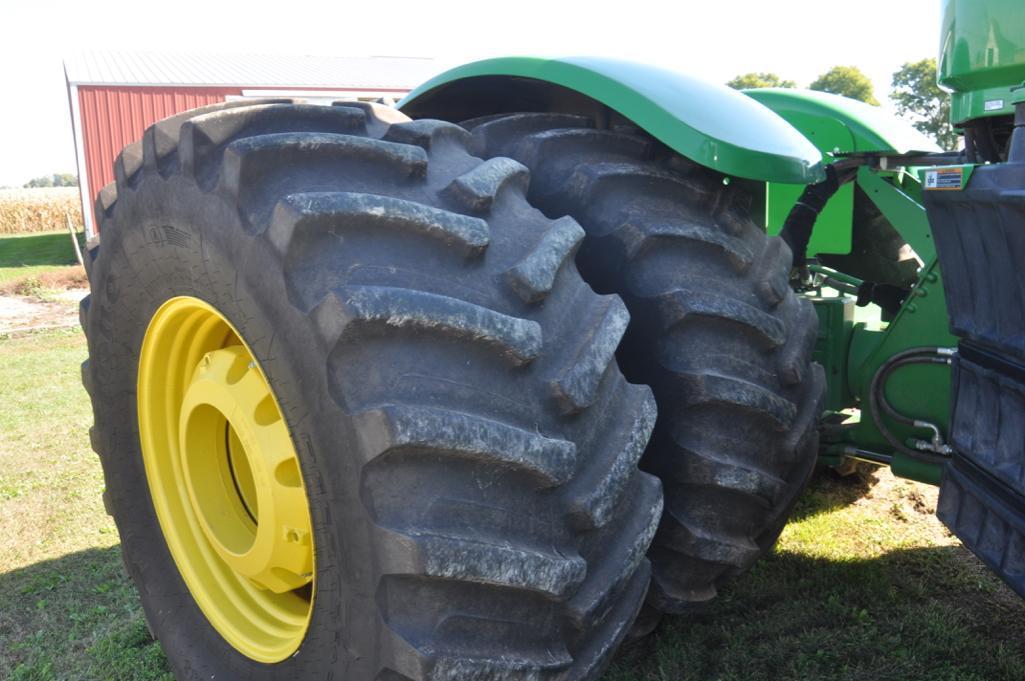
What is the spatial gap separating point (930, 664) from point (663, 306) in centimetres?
107

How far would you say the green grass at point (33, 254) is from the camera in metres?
15.7

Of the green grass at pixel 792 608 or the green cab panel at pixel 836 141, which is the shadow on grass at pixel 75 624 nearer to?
the green grass at pixel 792 608

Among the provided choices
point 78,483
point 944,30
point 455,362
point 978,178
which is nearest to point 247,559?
point 455,362

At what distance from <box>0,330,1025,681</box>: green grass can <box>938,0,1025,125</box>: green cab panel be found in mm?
1196

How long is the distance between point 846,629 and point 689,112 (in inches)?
51.4

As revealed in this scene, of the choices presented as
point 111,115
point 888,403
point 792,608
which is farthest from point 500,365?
point 111,115

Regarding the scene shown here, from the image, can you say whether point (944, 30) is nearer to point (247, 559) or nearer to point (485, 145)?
point (485, 145)

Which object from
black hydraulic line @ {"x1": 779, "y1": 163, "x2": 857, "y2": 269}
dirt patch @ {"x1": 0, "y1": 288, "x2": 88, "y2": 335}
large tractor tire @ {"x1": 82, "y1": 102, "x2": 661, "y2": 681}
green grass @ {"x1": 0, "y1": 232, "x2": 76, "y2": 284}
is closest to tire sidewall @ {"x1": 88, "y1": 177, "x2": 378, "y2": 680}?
large tractor tire @ {"x1": 82, "y1": 102, "x2": 661, "y2": 681}

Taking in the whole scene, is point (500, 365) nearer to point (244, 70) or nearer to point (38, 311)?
point (38, 311)

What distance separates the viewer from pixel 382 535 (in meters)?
1.34

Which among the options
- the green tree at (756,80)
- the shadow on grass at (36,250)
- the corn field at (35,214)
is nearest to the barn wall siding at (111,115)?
the shadow on grass at (36,250)

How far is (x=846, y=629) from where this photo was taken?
89.6 inches

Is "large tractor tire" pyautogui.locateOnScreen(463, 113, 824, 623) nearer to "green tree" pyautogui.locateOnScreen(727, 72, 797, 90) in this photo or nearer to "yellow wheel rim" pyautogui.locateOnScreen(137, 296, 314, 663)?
"yellow wheel rim" pyautogui.locateOnScreen(137, 296, 314, 663)

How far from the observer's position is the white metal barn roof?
19.8 meters
